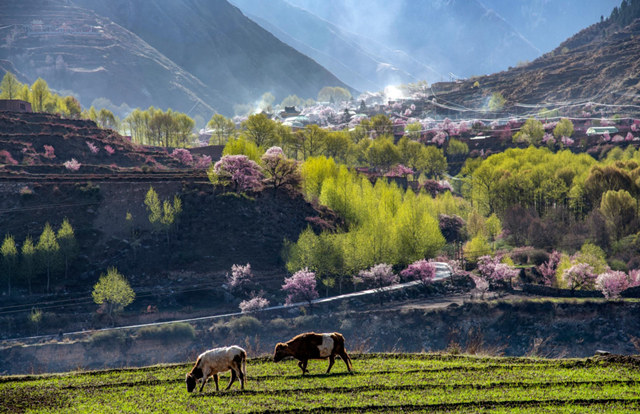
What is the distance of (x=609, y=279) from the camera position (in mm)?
57312

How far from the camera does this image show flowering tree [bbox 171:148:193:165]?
94438 mm

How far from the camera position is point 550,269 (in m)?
65.1

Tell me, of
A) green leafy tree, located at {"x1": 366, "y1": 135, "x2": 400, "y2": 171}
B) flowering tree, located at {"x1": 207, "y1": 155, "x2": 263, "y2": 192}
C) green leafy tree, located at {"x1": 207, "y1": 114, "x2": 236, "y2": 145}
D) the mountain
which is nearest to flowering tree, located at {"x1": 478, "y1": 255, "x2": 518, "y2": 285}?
flowering tree, located at {"x1": 207, "y1": 155, "x2": 263, "y2": 192}

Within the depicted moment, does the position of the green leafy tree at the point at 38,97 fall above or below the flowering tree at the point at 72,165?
above

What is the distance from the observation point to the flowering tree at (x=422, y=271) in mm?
64438

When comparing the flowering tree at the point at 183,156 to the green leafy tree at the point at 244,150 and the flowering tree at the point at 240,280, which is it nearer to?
the green leafy tree at the point at 244,150

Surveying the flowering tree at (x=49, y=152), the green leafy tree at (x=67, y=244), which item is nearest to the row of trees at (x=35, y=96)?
the flowering tree at (x=49, y=152)

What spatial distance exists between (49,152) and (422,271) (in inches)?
1899

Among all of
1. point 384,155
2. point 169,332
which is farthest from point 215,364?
point 384,155

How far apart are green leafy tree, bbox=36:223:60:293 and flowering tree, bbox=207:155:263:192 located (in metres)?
19.2

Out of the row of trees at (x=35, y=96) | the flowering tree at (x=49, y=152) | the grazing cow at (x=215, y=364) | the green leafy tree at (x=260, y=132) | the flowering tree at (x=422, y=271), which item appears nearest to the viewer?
the grazing cow at (x=215, y=364)

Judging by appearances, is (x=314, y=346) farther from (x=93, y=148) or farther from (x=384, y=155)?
(x=384, y=155)

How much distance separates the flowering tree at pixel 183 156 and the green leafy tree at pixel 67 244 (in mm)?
31813

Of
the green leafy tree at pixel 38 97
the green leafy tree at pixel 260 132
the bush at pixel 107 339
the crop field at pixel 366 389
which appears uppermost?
the green leafy tree at pixel 38 97
